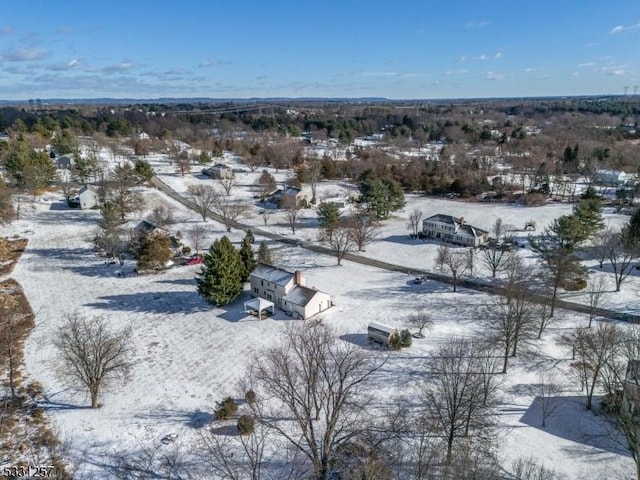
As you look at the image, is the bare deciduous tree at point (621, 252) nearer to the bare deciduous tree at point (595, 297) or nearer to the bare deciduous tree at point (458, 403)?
the bare deciduous tree at point (595, 297)

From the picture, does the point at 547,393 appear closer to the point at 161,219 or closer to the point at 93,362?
the point at 93,362

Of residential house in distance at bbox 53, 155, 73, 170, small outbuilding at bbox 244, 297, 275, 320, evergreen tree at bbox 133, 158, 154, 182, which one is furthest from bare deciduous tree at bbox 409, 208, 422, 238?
residential house in distance at bbox 53, 155, 73, 170

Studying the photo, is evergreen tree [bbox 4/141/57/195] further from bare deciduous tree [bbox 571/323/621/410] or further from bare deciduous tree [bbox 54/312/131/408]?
bare deciduous tree [bbox 571/323/621/410]

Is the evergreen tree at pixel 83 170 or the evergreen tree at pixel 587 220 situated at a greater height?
the evergreen tree at pixel 83 170

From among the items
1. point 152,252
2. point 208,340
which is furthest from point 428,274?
point 152,252

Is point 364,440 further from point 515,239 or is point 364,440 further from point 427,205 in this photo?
point 427,205

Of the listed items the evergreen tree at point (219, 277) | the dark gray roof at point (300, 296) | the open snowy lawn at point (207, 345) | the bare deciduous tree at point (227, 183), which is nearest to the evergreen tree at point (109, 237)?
the open snowy lawn at point (207, 345)
